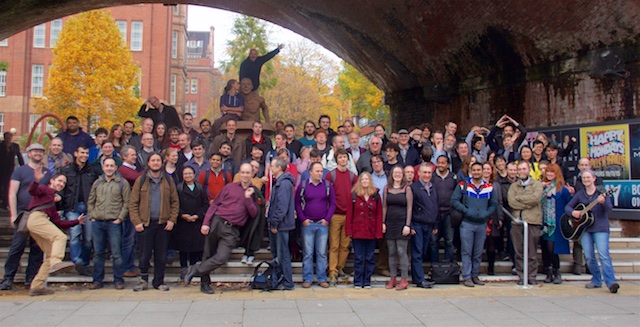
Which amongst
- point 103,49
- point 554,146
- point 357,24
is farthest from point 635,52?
point 103,49

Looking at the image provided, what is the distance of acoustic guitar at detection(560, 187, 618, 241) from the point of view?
7.49 m

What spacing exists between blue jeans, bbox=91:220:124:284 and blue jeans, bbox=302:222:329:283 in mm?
2643

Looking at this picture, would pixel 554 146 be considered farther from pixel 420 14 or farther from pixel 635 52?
pixel 420 14

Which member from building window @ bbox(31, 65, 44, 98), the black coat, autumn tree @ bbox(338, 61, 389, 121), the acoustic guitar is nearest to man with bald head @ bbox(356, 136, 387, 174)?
the black coat

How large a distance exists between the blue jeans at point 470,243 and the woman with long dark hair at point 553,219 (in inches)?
42.5

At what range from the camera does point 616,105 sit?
10125mm

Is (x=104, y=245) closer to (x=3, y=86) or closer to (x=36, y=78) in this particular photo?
(x=36, y=78)

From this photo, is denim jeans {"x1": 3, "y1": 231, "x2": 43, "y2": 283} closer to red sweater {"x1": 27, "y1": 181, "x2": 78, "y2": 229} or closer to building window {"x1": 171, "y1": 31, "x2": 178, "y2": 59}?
red sweater {"x1": 27, "y1": 181, "x2": 78, "y2": 229}

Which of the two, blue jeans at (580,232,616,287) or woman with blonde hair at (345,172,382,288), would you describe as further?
woman with blonde hair at (345,172,382,288)

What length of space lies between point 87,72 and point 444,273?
28.0 metres

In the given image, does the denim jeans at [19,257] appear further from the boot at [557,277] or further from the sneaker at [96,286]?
the boot at [557,277]

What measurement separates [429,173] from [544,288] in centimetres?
241

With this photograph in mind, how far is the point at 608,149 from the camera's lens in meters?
10.2

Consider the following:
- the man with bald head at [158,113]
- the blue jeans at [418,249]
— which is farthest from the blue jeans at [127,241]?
the man with bald head at [158,113]
